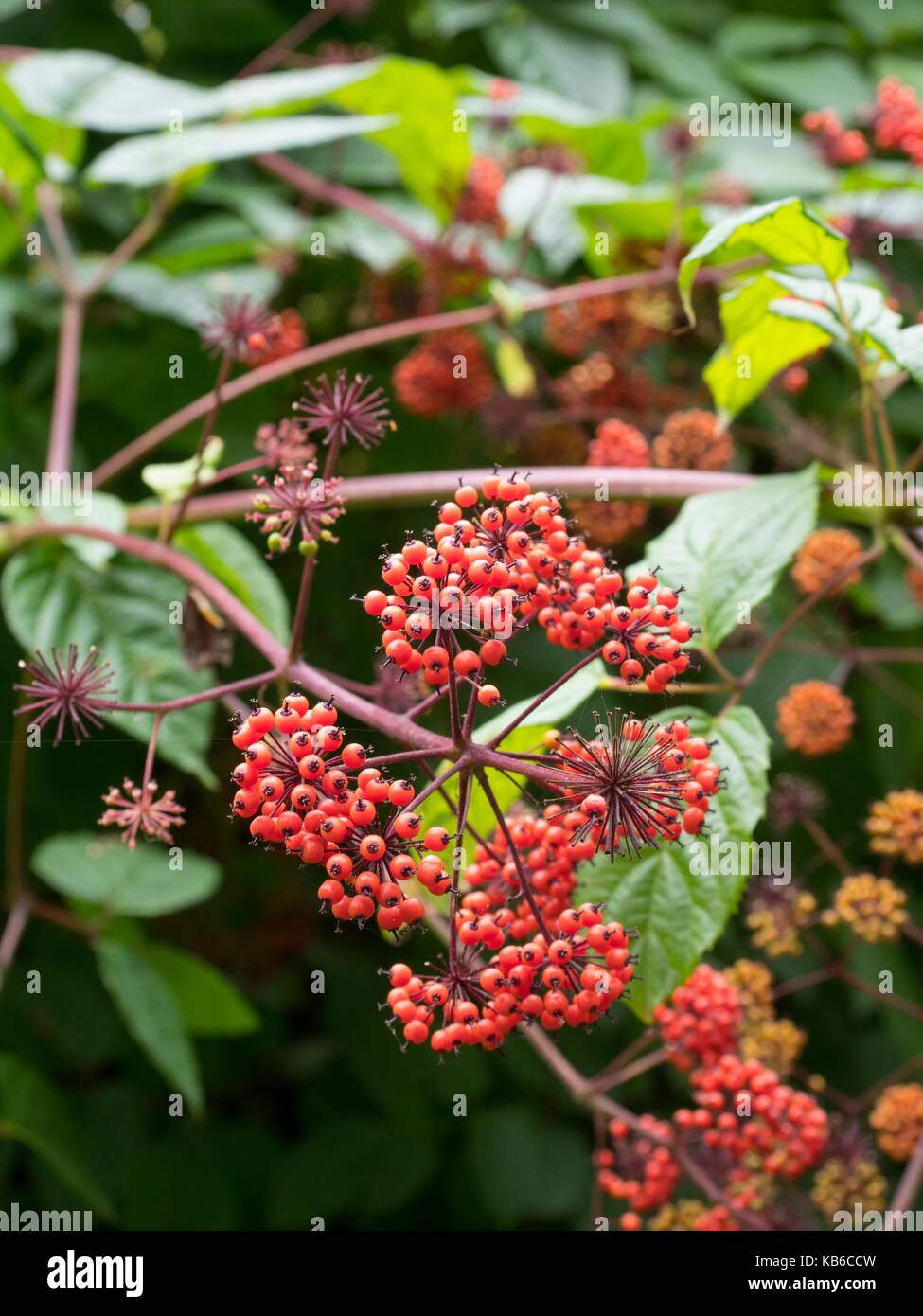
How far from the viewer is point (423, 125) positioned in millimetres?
2076

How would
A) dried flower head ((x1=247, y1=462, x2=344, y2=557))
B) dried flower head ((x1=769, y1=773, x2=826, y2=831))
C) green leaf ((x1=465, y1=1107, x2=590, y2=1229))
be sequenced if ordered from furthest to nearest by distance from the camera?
green leaf ((x1=465, y1=1107, x2=590, y2=1229))
dried flower head ((x1=769, y1=773, x2=826, y2=831))
dried flower head ((x1=247, y1=462, x2=344, y2=557))

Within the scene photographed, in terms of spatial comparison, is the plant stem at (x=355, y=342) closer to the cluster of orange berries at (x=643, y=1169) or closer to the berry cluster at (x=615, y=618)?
the berry cluster at (x=615, y=618)

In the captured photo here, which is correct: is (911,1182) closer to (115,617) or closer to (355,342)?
(115,617)

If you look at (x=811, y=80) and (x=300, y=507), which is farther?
(x=811, y=80)

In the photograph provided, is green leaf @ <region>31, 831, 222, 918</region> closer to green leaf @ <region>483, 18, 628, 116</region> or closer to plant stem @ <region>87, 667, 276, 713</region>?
plant stem @ <region>87, 667, 276, 713</region>

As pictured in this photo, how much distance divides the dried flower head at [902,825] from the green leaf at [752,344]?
513mm

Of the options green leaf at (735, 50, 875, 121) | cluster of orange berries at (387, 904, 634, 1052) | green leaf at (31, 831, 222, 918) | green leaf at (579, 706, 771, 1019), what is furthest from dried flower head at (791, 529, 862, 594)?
green leaf at (735, 50, 875, 121)

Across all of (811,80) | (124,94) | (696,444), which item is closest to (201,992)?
(696,444)

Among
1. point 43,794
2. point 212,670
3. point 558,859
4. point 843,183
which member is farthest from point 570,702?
point 843,183

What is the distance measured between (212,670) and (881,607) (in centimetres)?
115

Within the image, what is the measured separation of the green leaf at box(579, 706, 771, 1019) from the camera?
3.52 feet

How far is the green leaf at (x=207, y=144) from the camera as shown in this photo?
1.78 meters

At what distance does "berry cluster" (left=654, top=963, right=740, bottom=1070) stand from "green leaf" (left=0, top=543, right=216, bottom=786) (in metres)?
0.63

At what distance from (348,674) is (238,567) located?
1.06 ft
